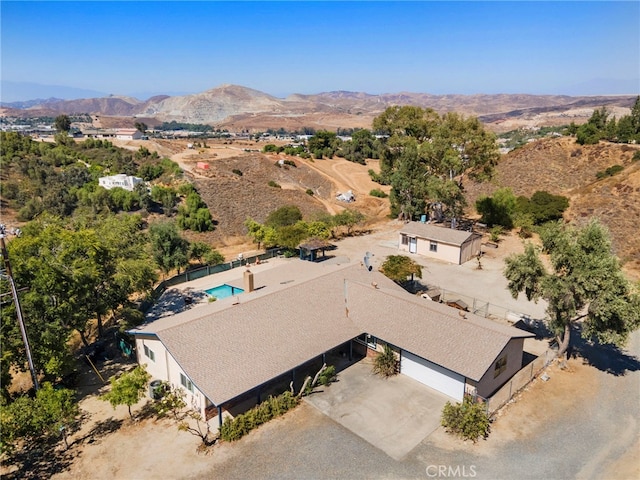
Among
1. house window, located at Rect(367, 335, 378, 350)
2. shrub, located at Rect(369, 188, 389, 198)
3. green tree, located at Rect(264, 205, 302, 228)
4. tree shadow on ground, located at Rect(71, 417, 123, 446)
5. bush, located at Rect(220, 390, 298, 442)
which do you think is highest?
green tree, located at Rect(264, 205, 302, 228)

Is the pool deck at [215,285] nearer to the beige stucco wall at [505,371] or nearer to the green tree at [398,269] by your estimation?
the green tree at [398,269]

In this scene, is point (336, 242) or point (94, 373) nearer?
point (94, 373)

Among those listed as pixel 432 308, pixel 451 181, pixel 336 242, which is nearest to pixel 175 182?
pixel 336 242

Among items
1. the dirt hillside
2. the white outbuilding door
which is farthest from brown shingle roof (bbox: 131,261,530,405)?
the dirt hillside

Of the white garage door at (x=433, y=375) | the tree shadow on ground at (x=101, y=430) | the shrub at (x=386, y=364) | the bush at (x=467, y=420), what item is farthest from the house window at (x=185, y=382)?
the bush at (x=467, y=420)

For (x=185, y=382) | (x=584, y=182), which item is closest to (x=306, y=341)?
(x=185, y=382)

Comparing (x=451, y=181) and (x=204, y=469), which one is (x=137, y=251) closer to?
(x=204, y=469)

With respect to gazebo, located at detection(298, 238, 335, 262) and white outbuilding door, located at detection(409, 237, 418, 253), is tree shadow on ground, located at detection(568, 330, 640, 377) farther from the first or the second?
gazebo, located at detection(298, 238, 335, 262)
